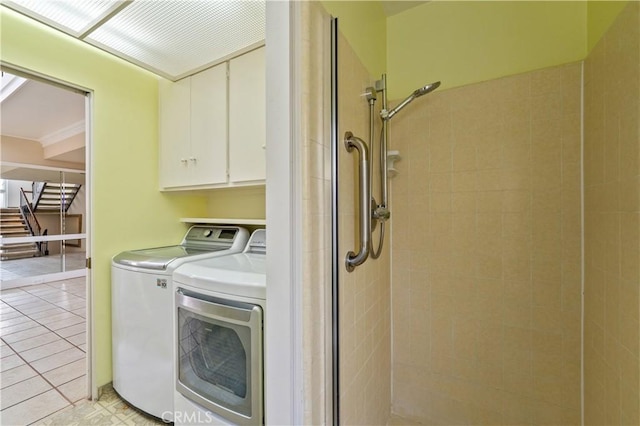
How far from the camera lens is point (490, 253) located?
4.59 feet

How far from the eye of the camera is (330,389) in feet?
2.99

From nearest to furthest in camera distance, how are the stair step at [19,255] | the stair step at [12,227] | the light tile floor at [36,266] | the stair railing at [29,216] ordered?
1. the light tile floor at [36,266]
2. the stair step at [12,227]
3. the stair step at [19,255]
4. the stair railing at [29,216]

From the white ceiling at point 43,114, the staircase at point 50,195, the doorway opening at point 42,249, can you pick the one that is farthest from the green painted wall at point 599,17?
the staircase at point 50,195

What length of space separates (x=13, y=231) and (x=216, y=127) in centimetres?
594

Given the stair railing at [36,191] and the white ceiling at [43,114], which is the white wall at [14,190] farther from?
the white ceiling at [43,114]

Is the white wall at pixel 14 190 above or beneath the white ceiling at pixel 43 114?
beneath

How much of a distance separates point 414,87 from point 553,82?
0.65m

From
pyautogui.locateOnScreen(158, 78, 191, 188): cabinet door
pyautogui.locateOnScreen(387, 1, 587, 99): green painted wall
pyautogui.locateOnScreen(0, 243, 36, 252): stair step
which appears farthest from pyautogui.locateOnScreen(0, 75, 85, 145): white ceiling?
pyautogui.locateOnScreen(387, 1, 587, 99): green painted wall

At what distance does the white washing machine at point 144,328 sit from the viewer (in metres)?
1.48

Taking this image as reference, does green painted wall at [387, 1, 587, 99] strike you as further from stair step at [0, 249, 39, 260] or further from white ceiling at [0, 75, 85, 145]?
stair step at [0, 249, 39, 260]

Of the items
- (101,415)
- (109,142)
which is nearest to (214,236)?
(109,142)

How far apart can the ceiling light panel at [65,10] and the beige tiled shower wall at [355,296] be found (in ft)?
4.05

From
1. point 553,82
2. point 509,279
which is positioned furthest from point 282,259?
point 553,82

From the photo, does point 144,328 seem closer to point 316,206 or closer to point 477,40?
Answer: point 316,206
